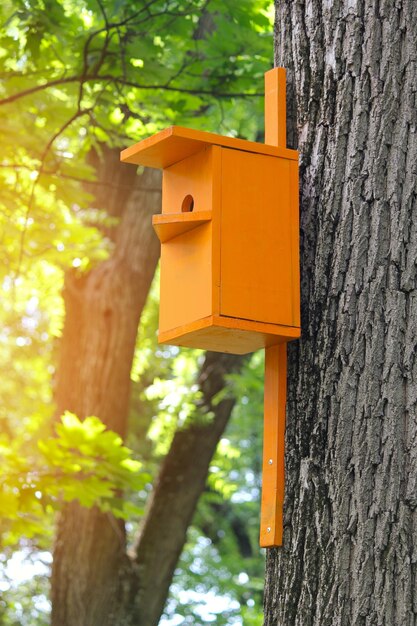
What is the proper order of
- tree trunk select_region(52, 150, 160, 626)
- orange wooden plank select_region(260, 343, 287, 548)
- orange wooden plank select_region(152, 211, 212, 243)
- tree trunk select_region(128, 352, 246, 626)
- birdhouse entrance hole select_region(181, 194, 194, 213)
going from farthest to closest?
tree trunk select_region(128, 352, 246, 626)
tree trunk select_region(52, 150, 160, 626)
birdhouse entrance hole select_region(181, 194, 194, 213)
orange wooden plank select_region(152, 211, 212, 243)
orange wooden plank select_region(260, 343, 287, 548)

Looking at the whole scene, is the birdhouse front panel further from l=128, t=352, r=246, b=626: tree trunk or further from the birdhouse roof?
l=128, t=352, r=246, b=626: tree trunk

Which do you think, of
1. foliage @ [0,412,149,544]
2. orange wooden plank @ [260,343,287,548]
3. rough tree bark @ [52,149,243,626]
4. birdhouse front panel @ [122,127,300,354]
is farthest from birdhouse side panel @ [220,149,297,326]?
rough tree bark @ [52,149,243,626]

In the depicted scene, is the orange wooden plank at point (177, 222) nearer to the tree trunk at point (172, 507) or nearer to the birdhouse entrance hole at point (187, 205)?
the birdhouse entrance hole at point (187, 205)

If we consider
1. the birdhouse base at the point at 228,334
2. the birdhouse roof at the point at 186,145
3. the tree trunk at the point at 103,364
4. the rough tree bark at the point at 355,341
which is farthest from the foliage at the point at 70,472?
the rough tree bark at the point at 355,341

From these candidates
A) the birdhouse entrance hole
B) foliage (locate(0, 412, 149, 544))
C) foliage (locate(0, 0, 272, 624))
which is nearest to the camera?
the birdhouse entrance hole

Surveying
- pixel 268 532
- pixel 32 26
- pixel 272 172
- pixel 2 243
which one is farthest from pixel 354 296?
pixel 2 243

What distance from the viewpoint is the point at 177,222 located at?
250 centimetres

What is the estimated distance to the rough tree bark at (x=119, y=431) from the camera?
248 inches

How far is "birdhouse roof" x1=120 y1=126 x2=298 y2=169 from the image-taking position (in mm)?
2467

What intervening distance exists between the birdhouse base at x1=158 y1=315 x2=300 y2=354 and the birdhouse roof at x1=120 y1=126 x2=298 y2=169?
459mm

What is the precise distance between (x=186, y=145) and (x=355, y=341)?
715mm

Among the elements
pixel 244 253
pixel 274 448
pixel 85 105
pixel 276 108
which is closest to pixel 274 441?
pixel 274 448

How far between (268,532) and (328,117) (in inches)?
40.7

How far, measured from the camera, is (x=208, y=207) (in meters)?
2.47
